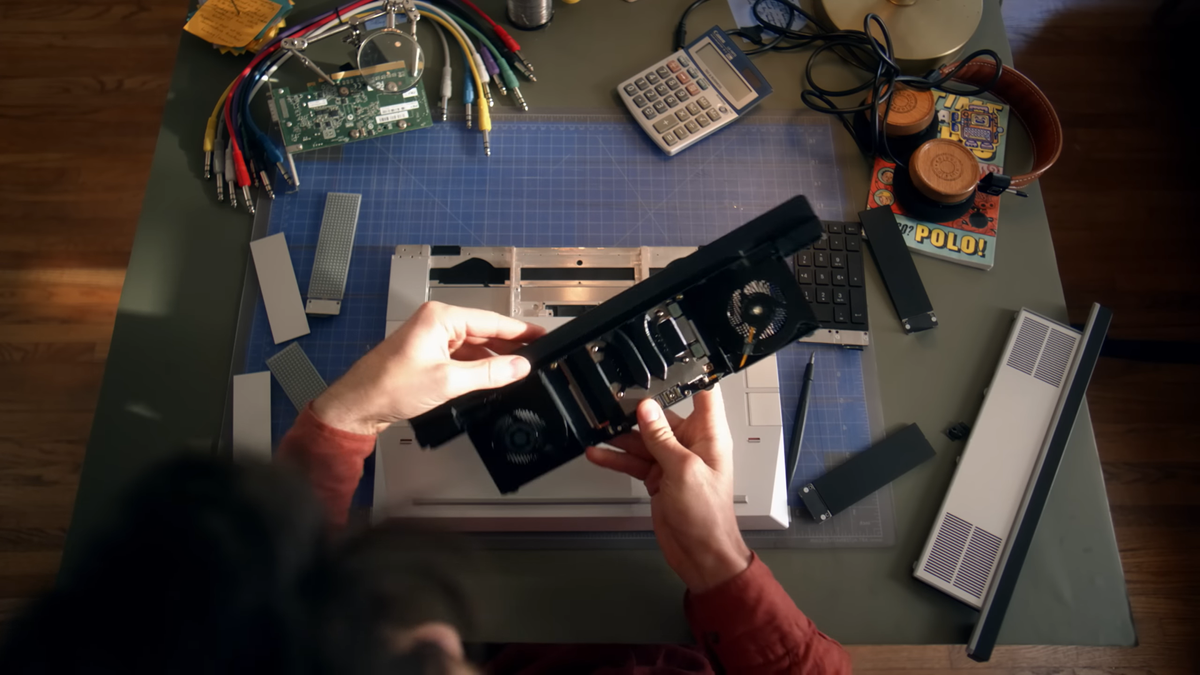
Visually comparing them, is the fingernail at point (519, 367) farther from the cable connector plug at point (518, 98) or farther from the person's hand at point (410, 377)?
the cable connector plug at point (518, 98)

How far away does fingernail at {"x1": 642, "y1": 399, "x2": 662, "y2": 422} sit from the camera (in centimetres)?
93

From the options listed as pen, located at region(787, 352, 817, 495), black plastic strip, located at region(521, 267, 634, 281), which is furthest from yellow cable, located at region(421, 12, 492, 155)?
pen, located at region(787, 352, 817, 495)

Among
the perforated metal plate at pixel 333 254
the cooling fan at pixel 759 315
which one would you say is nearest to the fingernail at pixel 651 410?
the cooling fan at pixel 759 315

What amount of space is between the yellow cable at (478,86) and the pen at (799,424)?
76cm

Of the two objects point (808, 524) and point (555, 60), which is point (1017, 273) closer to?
point (808, 524)

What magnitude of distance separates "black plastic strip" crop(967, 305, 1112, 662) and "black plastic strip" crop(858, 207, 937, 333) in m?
0.25

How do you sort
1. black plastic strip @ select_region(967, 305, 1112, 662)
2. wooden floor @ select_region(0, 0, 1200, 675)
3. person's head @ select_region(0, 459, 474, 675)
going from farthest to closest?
wooden floor @ select_region(0, 0, 1200, 675) < black plastic strip @ select_region(967, 305, 1112, 662) < person's head @ select_region(0, 459, 474, 675)

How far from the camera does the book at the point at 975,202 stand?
1252 millimetres

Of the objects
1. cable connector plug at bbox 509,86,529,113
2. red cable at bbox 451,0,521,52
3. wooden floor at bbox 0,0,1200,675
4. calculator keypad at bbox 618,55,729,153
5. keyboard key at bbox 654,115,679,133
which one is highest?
red cable at bbox 451,0,521,52

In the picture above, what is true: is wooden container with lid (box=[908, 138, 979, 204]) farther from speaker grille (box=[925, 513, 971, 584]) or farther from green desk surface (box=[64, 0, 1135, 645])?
speaker grille (box=[925, 513, 971, 584])

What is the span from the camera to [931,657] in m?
1.69

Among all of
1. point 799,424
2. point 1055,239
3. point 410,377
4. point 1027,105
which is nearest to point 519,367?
point 410,377

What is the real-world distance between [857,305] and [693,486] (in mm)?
518

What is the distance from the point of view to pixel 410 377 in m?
0.93
